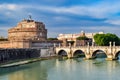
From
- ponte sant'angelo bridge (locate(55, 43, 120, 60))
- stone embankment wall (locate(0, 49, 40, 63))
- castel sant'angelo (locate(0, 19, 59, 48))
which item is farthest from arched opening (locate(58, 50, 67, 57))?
stone embankment wall (locate(0, 49, 40, 63))

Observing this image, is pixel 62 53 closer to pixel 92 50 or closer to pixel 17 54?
pixel 92 50

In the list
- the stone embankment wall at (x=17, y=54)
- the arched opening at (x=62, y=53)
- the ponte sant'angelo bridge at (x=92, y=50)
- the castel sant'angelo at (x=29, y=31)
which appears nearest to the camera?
the stone embankment wall at (x=17, y=54)

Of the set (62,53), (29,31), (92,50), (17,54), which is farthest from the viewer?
(29,31)

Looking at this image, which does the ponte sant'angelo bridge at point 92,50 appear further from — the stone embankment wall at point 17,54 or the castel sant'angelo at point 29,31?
the castel sant'angelo at point 29,31

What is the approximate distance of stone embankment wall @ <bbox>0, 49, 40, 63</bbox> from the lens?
36253 millimetres

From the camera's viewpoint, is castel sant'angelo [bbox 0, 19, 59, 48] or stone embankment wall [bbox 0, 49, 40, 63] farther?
castel sant'angelo [bbox 0, 19, 59, 48]

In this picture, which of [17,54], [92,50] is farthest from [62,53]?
[17,54]

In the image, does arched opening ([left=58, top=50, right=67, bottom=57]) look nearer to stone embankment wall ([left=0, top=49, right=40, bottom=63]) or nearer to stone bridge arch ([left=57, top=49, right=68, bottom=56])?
stone bridge arch ([left=57, top=49, right=68, bottom=56])

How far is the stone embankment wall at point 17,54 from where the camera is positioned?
1427 inches

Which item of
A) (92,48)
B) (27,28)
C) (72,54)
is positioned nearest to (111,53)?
(92,48)

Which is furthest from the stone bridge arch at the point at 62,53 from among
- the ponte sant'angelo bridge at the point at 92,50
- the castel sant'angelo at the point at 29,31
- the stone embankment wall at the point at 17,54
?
the stone embankment wall at the point at 17,54

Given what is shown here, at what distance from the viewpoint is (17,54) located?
4081 centimetres

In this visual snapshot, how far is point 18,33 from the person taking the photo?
197 ft

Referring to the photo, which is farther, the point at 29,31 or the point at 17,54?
the point at 29,31
